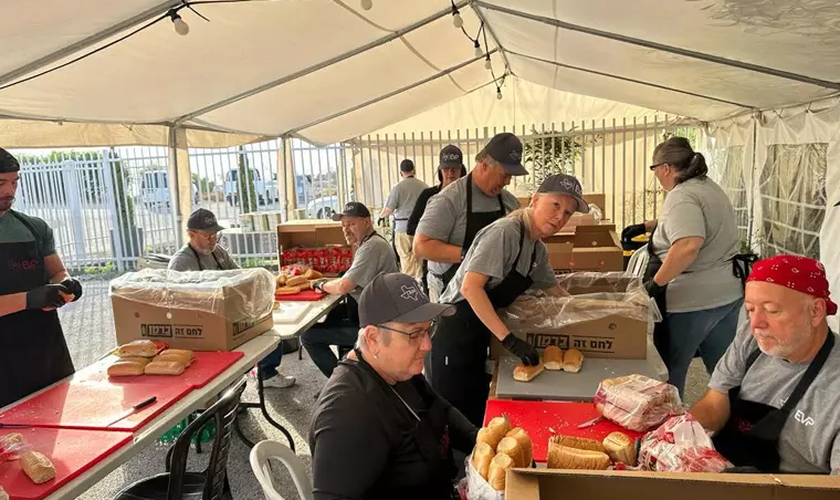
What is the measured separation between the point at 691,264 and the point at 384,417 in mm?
2025

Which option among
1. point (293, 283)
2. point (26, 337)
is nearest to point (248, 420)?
point (293, 283)

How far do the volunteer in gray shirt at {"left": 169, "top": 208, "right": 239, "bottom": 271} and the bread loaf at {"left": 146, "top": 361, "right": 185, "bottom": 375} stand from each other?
1.15 metres

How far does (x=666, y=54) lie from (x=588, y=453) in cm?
278

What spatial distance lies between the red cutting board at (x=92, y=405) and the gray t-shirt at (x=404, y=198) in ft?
17.1

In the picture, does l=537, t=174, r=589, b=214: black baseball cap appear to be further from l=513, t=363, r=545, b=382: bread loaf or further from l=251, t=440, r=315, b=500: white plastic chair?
l=251, t=440, r=315, b=500: white plastic chair

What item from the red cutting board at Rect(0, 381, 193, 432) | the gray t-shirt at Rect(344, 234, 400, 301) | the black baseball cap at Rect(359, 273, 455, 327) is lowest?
the red cutting board at Rect(0, 381, 193, 432)

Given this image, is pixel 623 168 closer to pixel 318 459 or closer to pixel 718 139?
pixel 718 139

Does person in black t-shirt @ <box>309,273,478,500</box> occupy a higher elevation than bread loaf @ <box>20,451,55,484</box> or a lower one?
higher

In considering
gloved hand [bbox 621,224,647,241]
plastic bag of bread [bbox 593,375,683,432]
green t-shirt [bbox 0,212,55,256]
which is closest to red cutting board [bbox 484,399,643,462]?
plastic bag of bread [bbox 593,375,683,432]

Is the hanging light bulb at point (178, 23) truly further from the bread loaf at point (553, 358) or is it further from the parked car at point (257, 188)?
the parked car at point (257, 188)

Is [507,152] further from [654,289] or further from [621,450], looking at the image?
[621,450]

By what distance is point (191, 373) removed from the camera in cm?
255

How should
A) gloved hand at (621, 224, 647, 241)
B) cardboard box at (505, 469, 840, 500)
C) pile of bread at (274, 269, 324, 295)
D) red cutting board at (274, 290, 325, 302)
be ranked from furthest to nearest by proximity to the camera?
gloved hand at (621, 224, 647, 241) < pile of bread at (274, 269, 324, 295) < red cutting board at (274, 290, 325, 302) < cardboard box at (505, 469, 840, 500)

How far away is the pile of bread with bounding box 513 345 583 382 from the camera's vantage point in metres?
2.26
